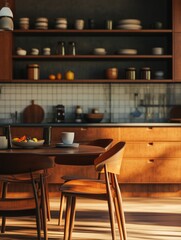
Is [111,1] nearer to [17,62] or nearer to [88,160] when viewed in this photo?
[17,62]

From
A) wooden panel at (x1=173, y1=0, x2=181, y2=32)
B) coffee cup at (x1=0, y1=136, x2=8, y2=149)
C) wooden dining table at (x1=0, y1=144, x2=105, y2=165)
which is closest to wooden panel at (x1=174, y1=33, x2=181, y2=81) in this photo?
wooden panel at (x1=173, y1=0, x2=181, y2=32)

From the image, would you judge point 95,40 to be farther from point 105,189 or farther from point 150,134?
point 105,189

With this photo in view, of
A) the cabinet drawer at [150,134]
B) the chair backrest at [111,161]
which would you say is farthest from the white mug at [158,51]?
the chair backrest at [111,161]

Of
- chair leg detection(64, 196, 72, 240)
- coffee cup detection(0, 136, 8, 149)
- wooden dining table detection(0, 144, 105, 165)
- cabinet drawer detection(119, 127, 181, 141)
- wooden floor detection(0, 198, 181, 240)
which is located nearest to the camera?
wooden dining table detection(0, 144, 105, 165)

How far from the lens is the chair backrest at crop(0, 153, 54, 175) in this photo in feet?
11.1

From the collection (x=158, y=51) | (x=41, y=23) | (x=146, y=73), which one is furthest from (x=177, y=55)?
(x=41, y=23)

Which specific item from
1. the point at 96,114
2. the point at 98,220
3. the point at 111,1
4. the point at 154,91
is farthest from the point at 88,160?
the point at 111,1

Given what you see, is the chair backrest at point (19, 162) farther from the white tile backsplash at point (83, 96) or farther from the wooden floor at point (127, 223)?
the white tile backsplash at point (83, 96)

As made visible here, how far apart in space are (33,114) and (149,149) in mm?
1597

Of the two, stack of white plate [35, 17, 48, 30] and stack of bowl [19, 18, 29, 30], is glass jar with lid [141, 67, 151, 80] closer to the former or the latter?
stack of white plate [35, 17, 48, 30]

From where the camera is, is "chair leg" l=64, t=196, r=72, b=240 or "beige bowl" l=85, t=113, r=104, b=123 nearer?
"chair leg" l=64, t=196, r=72, b=240

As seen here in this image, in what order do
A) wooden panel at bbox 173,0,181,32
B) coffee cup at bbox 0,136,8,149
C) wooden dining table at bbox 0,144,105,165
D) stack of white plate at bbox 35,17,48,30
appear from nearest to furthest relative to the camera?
wooden dining table at bbox 0,144,105,165
coffee cup at bbox 0,136,8,149
wooden panel at bbox 173,0,181,32
stack of white plate at bbox 35,17,48,30

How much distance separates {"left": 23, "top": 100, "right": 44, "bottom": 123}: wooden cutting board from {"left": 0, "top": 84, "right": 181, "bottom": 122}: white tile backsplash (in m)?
0.05

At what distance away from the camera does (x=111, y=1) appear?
6.94m
